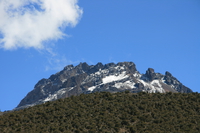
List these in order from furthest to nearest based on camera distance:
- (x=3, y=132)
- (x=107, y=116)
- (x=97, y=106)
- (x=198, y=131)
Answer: (x=97, y=106)
(x=107, y=116)
(x=3, y=132)
(x=198, y=131)

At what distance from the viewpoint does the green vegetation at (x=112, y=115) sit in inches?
2365

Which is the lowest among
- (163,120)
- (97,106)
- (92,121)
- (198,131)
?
(198,131)

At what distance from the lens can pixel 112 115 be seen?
66000mm

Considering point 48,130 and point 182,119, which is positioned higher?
point 48,130

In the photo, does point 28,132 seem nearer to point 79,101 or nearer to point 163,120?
point 79,101

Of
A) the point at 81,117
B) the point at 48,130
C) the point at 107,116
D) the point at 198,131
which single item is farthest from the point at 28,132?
the point at 198,131

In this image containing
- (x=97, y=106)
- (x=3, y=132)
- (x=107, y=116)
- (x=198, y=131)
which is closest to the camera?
(x=198, y=131)

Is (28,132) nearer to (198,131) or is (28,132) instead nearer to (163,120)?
(163,120)

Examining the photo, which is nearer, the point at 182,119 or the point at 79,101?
the point at 182,119

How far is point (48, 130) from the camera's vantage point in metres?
59.8

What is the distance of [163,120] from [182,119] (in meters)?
3.49

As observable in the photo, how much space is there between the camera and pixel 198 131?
56406 mm

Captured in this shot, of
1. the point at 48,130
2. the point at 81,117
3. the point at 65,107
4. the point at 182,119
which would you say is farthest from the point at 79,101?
the point at 182,119

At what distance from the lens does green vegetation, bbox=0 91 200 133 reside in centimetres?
6006
